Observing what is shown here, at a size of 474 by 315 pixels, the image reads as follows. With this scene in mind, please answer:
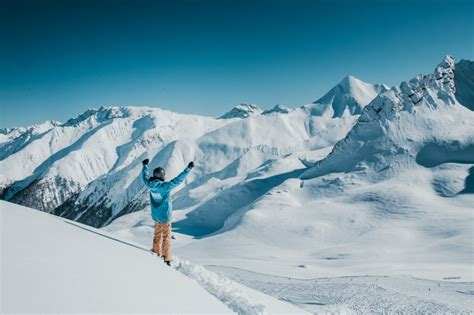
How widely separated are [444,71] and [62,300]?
350 feet

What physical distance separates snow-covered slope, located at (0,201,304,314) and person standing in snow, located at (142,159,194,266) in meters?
2.49

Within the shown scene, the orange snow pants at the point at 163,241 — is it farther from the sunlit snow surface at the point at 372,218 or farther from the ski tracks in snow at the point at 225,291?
the sunlit snow surface at the point at 372,218

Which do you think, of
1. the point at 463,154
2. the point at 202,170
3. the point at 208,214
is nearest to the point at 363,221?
the point at 463,154

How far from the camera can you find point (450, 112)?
280 feet

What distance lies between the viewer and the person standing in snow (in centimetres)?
998

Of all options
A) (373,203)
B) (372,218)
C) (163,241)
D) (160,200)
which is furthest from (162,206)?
(373,203)

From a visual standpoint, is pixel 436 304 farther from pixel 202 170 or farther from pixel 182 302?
pixel 202 170

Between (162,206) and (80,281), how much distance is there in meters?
5.56

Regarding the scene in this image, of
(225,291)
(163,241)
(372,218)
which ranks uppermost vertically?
(372,218)

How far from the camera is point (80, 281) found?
15.6ft

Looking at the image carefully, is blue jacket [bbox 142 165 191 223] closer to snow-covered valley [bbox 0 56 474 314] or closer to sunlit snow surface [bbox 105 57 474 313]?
snow-covered valley [bbox 0 56 474 314]

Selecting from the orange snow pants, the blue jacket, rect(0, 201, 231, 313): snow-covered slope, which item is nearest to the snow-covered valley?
the orange snow pants

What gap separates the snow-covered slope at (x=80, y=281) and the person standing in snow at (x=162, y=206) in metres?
2.49

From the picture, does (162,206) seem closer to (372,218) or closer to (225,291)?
(225,291)
